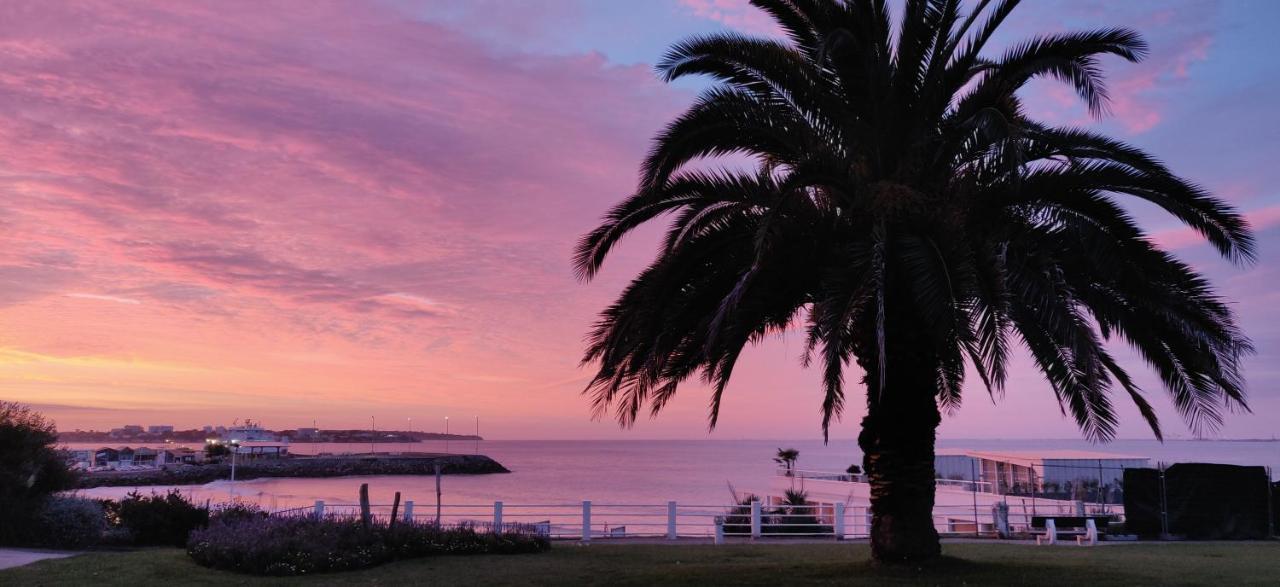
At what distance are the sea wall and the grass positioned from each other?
8352cm

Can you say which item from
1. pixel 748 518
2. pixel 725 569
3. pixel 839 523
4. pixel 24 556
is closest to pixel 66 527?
pixel 24 556

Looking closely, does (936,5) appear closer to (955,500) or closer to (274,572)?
(274,572)

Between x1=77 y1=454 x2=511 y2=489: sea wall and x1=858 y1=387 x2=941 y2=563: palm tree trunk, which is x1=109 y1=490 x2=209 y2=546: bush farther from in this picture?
x1=77 y1=454 x2=511 y2=489: sea wall

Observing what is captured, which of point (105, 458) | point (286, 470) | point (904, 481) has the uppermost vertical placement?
point (904, 481)

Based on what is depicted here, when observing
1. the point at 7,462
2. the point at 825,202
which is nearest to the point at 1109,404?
the point at 825,202

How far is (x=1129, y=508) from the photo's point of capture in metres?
25.3

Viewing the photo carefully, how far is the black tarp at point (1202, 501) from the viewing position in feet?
80.5

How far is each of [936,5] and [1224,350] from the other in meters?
6.02

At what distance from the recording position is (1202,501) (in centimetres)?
2489

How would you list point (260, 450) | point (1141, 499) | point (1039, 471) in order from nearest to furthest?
point (1141, 499) < point (1039, 471) < point (260, 450)

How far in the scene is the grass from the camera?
13.1 m

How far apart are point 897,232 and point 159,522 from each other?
58.1 ft

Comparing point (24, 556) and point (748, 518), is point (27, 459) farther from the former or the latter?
point (748, 518)

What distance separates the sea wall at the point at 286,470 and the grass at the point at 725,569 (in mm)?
83522
